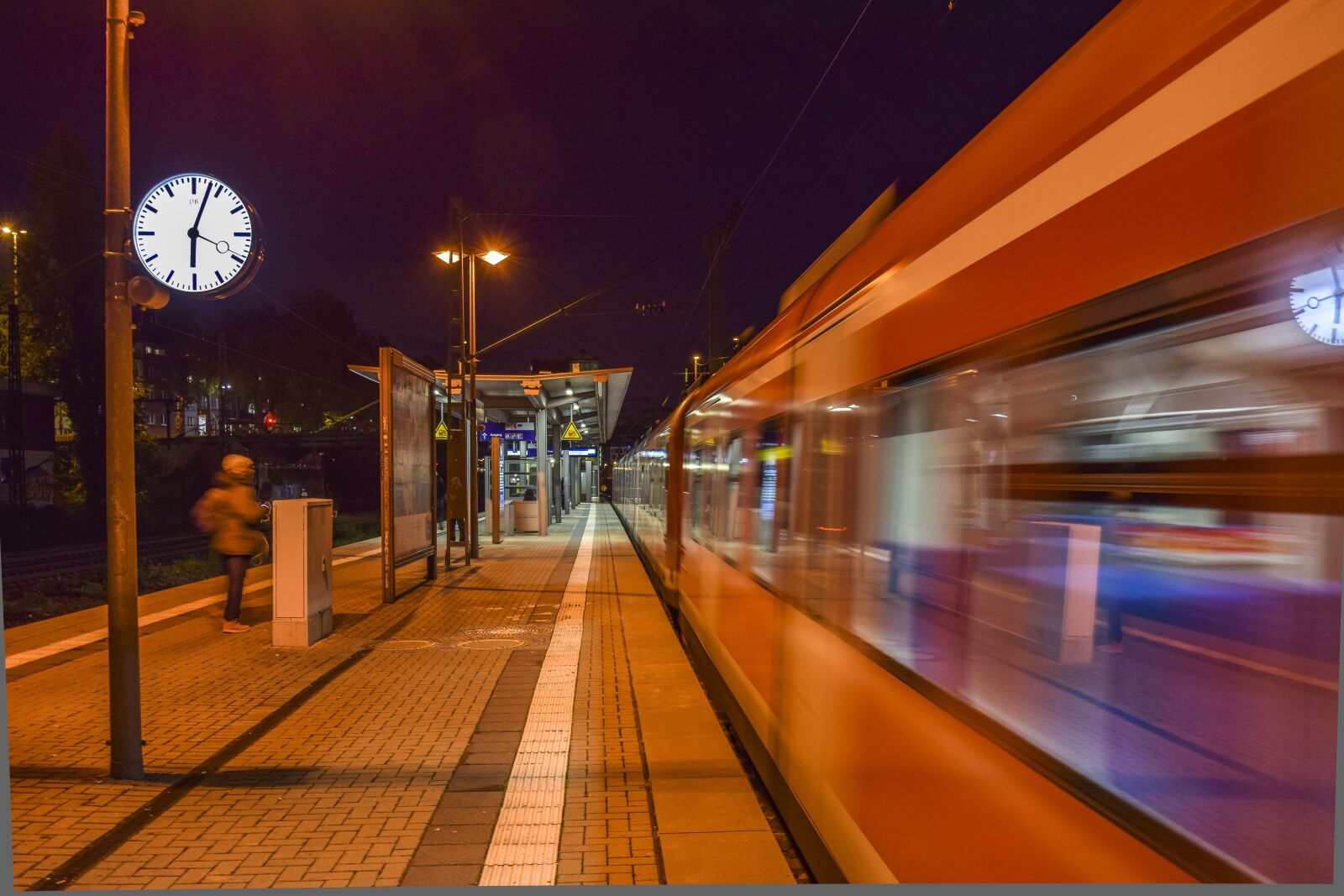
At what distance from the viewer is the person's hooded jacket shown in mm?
8812

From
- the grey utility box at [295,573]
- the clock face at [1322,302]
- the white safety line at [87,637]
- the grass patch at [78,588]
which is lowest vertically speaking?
the grass patch at [78,588]

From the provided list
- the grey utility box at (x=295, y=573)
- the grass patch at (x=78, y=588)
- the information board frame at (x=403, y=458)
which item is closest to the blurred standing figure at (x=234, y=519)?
the grey utility box at (x=295, y=573)

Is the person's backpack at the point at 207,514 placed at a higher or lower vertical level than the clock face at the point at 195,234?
lower

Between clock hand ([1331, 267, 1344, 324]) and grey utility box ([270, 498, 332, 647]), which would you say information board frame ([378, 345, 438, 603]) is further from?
clock hand ([1331, 267, 1344, 324])

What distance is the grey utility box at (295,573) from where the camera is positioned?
816 cm

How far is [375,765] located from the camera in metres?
4.98

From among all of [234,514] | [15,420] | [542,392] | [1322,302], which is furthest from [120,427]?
[15,420]

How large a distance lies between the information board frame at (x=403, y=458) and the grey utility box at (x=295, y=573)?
1605 mm

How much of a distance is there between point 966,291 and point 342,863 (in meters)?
3.49

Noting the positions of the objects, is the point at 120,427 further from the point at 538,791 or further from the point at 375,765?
the point at 538,791

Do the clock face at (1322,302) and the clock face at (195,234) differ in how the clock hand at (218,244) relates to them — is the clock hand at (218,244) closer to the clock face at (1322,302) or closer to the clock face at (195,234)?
the clock face at (195,234)

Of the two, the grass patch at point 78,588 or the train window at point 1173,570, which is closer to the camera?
the train window at point 1173,570

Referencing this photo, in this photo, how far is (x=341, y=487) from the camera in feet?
188

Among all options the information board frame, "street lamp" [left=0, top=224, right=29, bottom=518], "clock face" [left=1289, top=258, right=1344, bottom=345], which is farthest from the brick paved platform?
→ "street lamp" [left=0, top=224, right=29, bottom=518]
